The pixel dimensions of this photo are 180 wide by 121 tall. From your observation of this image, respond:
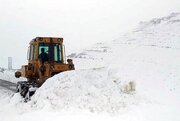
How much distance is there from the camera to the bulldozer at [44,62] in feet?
55.2

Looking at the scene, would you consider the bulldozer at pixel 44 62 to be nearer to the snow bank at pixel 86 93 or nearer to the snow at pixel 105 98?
the snow at pixel 105 98

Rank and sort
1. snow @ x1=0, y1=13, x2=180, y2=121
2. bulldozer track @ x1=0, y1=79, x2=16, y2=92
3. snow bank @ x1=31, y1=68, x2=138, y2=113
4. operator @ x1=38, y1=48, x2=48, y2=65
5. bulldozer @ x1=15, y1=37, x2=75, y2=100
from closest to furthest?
snow @ x1=0, y1=13, x2=180, y2=121 < snow bank @ x1=31, y1=68, x2=138, y2=113 < bulldozer @ x1=15, y1=37, x2=75, y2=100 < operator @ x1=38, y1=48, x2=48, y2=65 < bulldozer track @ x1=0, y1=79, x2=16, y2=92

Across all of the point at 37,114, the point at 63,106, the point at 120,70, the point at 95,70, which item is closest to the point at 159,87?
the point at 120,70

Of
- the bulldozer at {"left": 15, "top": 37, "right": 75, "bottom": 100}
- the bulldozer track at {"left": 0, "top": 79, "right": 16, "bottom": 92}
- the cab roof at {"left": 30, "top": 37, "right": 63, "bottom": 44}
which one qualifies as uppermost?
the cab roof at {"left": 30, "top": 37, "right": 63, "bottom": 44}

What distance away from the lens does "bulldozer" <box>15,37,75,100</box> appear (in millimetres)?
16812

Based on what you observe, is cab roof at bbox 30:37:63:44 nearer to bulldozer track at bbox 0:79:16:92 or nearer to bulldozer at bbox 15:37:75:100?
bulldozer at bbox 15:37:75:100

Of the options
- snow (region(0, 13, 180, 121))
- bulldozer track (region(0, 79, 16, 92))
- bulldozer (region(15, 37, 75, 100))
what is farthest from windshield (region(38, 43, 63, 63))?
bulldozer track (region(0, 79, 16, 92))

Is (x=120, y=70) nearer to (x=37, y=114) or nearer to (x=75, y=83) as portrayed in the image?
(x=75, y=83)

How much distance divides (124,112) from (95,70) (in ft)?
11.8

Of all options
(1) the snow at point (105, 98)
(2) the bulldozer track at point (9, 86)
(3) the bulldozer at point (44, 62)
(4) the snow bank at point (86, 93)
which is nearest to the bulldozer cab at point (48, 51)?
(3) the bulldozer at point (44, 62)

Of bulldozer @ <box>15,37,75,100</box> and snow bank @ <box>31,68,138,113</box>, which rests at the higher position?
bulldozer @ <box>15,37,75,100</box>

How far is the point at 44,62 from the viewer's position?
17156mm

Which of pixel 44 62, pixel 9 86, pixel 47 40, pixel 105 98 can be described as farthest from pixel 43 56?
pixel 9 86

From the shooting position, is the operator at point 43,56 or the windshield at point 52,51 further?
the windshield at point 52,51
